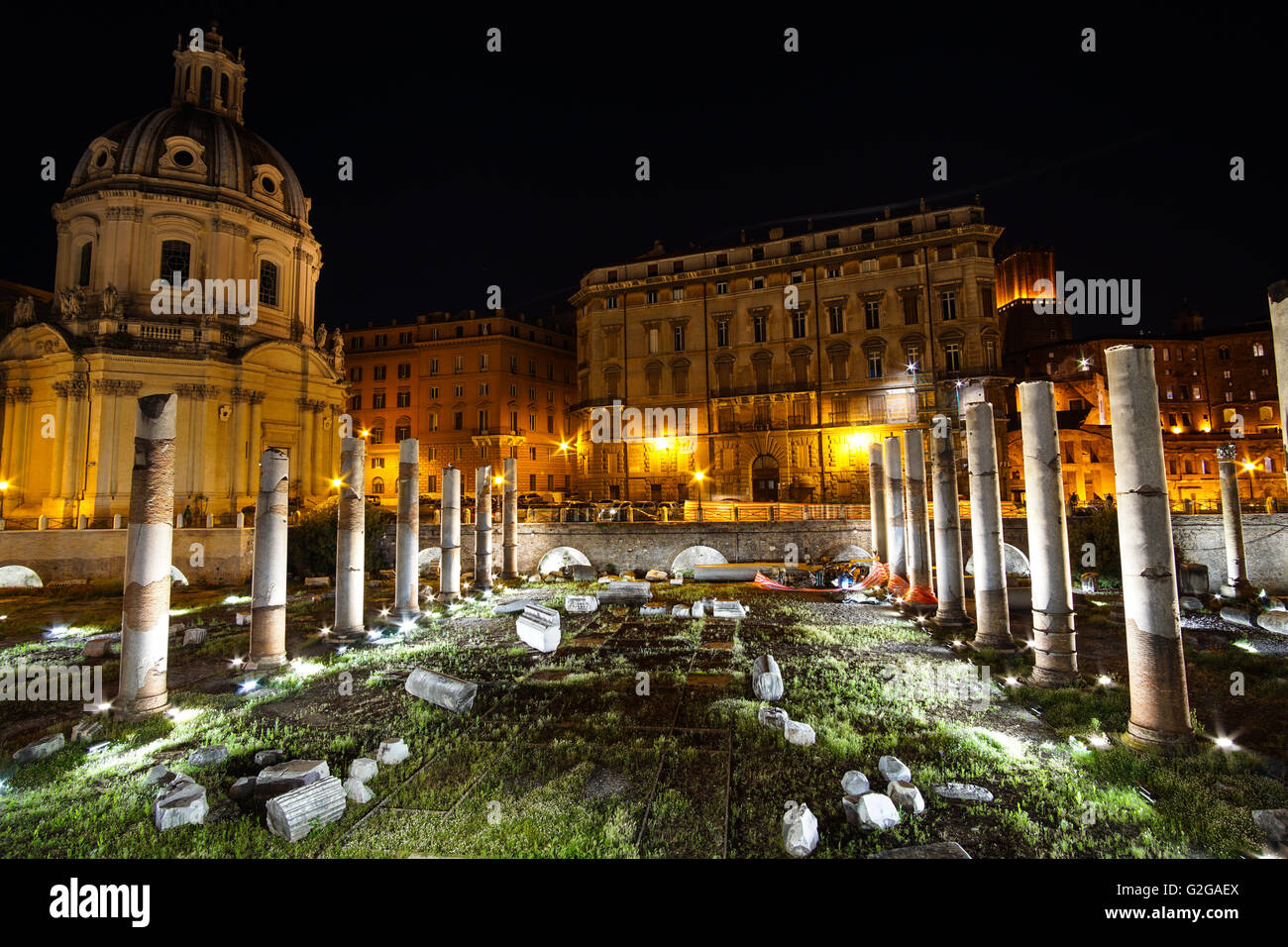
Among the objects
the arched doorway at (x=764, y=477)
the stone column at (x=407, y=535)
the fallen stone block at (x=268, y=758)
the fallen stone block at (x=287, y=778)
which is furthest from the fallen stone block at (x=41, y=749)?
the arched doorway at (x=764, y=477)

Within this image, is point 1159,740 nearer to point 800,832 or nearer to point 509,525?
point 800,832

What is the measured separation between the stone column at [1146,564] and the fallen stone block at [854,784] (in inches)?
129

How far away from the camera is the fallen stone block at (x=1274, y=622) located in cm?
1278

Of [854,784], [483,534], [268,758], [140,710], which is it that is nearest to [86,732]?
[140,710]

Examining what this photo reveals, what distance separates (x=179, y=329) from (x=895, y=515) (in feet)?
114

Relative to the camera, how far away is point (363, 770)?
5754 millimetres

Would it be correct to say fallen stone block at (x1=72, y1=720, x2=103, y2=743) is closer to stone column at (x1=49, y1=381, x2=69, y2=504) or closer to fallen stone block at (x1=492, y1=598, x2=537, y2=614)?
fallen stone block at (x1=492, y1=598, x2=537, y2=614)

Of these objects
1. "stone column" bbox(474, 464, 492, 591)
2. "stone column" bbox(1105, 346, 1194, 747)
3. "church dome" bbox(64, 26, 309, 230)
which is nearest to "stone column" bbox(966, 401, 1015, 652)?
"stone column" bbox(1105, 346, 1194, 747)

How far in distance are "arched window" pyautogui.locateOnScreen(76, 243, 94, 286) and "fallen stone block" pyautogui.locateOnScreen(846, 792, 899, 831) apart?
4303 cm

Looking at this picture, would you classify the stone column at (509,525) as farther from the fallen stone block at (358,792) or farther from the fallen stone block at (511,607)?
the fallen stone block at (358,792)

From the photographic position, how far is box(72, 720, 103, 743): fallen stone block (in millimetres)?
6988

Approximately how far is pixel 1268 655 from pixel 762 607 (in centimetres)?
964

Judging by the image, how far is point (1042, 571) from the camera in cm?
894
